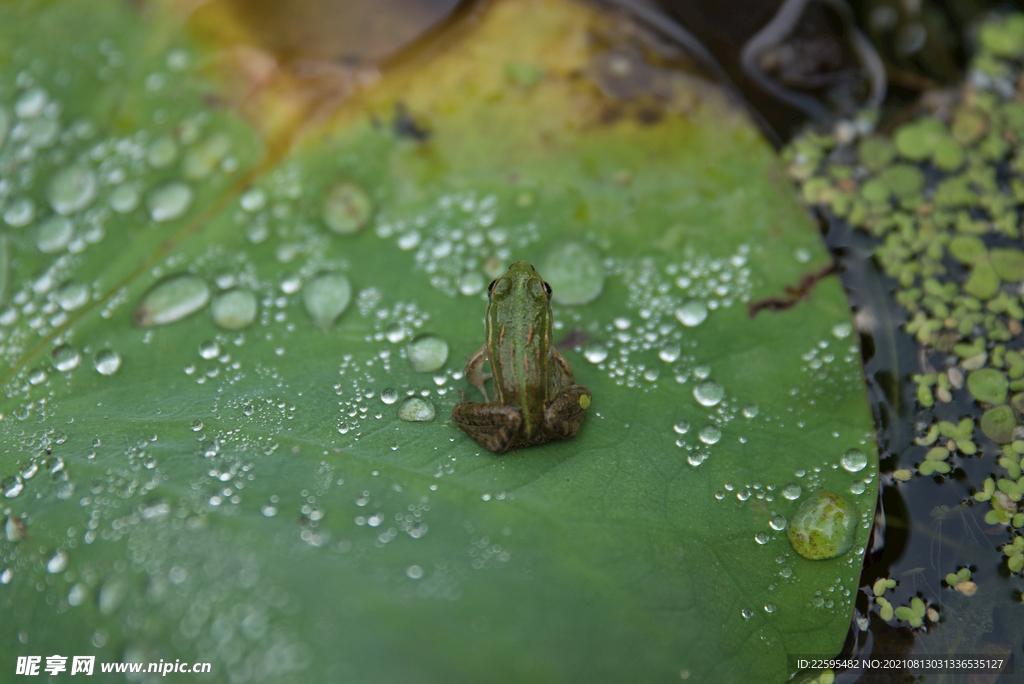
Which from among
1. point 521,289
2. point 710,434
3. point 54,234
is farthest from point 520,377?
point 54,234

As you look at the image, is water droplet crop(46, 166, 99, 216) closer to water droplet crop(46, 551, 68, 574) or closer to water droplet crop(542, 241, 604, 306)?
water droplet crop(46, 551, 68, 574)

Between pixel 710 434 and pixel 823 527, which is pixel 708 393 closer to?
pixel 710 434

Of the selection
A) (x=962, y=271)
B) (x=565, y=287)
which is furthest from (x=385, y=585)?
(x=962, y=271)

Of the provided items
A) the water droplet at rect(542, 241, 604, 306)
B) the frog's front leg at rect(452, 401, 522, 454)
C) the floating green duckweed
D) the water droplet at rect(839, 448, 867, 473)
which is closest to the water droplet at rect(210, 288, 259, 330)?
the frog's front leg at rect(452, 401, 522, 454)

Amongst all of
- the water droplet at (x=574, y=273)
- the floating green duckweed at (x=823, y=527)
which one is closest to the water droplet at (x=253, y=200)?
the water droplet at (x=574, y=273)

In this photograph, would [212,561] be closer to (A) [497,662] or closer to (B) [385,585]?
(B) [385,585]
